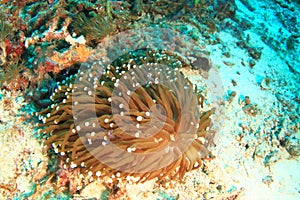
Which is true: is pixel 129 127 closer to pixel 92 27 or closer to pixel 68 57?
pixel 68 57

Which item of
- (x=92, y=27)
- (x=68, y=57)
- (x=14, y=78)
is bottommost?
(x=14, y=78)

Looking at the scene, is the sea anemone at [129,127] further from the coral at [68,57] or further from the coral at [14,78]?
the coral at [14,78]

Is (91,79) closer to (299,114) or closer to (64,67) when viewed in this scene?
(64,67)

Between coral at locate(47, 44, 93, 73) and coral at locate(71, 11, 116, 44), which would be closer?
coral at locate(47, 44, 93, 73)

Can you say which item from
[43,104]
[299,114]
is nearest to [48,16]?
[43,104]

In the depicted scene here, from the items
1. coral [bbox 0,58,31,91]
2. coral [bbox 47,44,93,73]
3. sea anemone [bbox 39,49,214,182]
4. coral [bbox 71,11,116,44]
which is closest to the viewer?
sea anemone [bbox 39,49,214,182]

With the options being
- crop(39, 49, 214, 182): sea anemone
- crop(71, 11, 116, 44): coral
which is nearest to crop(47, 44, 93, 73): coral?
crop(71, 11, 116, 44): coral

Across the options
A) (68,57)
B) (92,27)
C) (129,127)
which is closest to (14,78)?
(68,57)

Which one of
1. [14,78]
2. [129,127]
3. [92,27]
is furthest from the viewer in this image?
[92,27]

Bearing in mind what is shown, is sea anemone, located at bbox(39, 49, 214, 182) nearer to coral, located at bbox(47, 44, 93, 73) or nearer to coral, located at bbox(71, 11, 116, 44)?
coral, located at bbox(47, 44, 93, 73)
